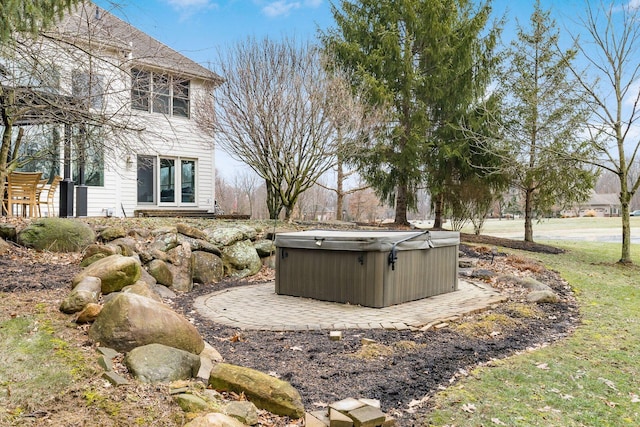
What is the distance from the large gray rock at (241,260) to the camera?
7656mm

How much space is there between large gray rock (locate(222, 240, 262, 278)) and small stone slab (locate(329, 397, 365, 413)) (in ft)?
16.5

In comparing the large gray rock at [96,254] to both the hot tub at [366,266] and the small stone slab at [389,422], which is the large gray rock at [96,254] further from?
the small stone slab at [389,422]

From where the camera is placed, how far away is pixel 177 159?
13.9 meters

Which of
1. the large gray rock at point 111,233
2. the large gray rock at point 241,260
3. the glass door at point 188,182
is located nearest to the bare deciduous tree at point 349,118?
the large gray rock at point 241,260

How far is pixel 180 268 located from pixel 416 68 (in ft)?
32.6

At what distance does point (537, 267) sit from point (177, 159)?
10.1m

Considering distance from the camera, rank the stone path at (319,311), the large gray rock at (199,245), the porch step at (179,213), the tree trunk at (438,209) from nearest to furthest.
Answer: the stone path at (319,311) → the large gray rock at (199,245) → the porch step at (179,213) → the tree trunk at (438,209)

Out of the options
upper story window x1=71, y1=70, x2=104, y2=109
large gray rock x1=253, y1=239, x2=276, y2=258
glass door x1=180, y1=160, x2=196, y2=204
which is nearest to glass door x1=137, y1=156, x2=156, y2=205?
glass door x1=180, y1=160, x2=196, y2=204

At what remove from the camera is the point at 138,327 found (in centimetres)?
320

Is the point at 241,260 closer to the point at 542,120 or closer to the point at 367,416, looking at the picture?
the point at 367,416

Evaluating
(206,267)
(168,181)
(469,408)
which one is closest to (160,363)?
(469,408)

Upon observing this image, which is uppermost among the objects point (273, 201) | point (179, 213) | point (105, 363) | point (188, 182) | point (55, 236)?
point (188, 182)

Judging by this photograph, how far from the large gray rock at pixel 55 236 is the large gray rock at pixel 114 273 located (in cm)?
216

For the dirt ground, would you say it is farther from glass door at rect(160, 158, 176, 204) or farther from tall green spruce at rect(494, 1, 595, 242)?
glass door at rect(160, 158, 176, 204)
